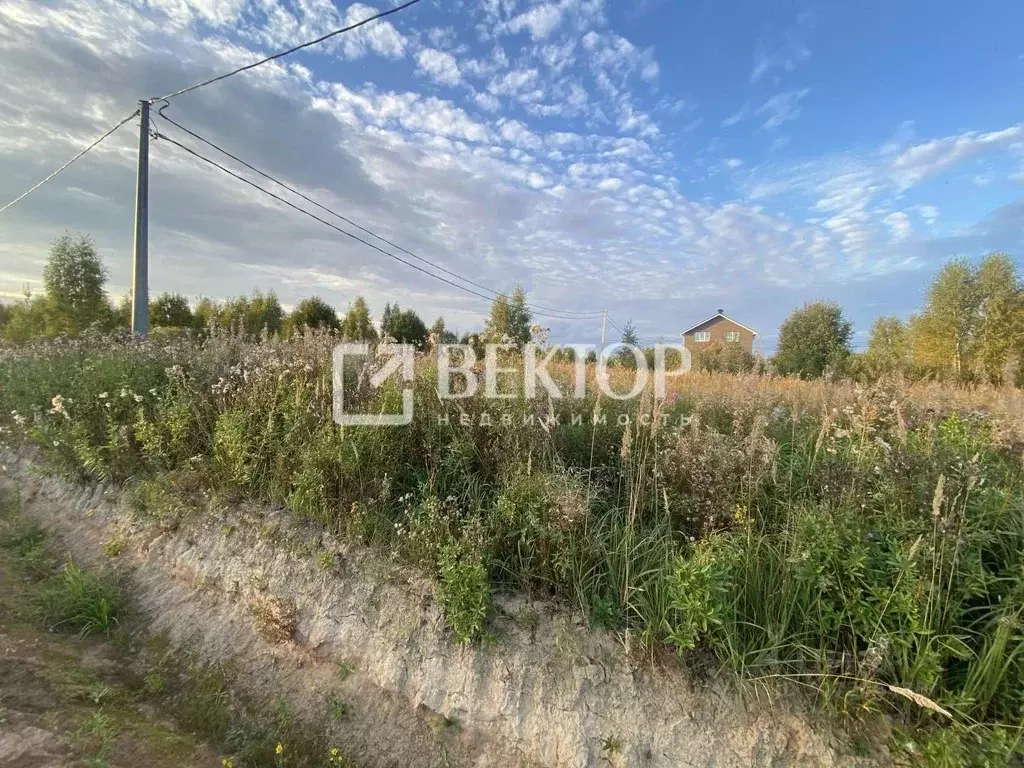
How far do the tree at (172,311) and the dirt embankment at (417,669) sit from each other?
30060mm

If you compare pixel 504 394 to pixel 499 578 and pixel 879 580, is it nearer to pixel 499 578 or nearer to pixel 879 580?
pixel 499 578

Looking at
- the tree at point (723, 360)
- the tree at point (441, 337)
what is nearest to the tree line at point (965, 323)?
the tree at point (723, 360)

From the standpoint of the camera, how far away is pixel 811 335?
2652 centimetres

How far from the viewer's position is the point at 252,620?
280 centimetres

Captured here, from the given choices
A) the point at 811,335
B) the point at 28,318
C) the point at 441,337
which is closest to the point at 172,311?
the point at 28,318

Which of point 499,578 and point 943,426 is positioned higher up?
point 943,426

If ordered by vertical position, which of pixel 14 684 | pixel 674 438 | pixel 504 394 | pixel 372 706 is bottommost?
pixel 372 706

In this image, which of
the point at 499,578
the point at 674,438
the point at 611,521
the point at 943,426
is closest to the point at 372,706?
the point at 499,578

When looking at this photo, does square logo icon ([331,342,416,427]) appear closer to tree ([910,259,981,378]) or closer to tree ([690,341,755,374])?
tree ([690,341,755,374])

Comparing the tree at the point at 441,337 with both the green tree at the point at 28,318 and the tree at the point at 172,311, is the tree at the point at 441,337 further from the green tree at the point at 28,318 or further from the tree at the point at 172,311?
the tree at the point at 172,311

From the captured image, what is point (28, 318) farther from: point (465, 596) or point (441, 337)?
point (465, 596)

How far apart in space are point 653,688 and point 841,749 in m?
0.72

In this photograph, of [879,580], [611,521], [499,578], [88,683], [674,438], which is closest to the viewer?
[879,580]

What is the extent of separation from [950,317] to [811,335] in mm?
6936
